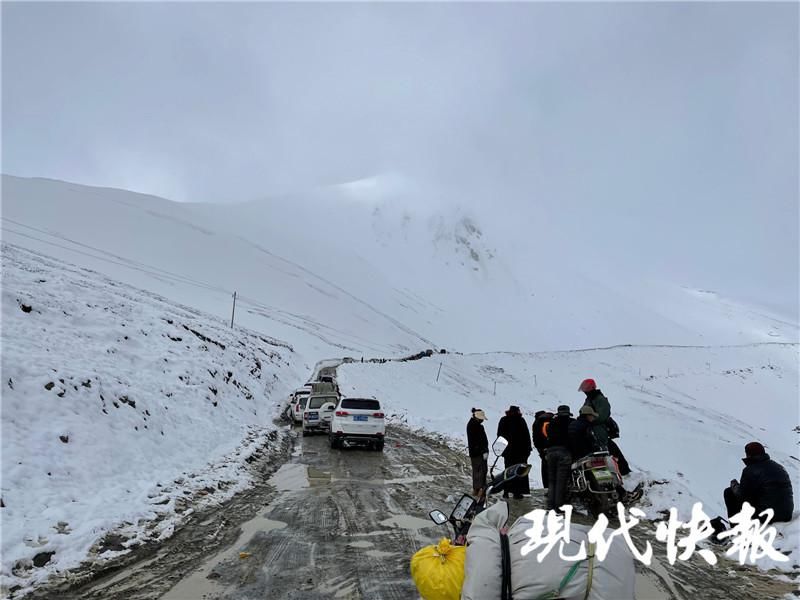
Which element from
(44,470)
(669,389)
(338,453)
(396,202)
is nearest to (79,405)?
(44,470)

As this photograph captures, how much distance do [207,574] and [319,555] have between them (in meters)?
1.33

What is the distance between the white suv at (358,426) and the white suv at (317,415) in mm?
3466

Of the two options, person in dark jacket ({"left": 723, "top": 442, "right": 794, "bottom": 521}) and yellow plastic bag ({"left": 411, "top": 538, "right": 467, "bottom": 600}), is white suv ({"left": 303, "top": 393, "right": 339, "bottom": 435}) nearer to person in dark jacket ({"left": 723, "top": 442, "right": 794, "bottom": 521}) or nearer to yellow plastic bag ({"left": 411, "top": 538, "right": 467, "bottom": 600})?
person in dark jacket ({"left": 723, "top": 442, "right": 794, "bottom": 521})

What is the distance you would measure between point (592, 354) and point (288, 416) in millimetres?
70180

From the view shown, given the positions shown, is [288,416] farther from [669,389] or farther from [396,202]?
[396,202]

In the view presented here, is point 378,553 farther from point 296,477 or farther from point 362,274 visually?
point 362,274

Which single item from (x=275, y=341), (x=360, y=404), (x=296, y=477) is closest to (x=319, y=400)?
(x=360, y=404)

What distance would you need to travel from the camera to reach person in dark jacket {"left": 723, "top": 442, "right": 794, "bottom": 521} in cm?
716

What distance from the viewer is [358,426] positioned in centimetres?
1614

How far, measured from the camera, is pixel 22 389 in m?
9.66

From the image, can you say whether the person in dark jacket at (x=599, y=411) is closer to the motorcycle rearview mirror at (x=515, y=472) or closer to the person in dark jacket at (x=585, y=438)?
the person in dark jacket at (x=585, y=438)

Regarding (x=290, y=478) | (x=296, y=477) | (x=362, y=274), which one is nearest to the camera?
(x=290, y=478)

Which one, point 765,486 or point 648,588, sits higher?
point 765,486

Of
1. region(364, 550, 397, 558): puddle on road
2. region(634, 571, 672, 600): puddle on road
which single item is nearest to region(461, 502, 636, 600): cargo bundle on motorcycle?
region(634, 571, 672, 600): puddle on road
